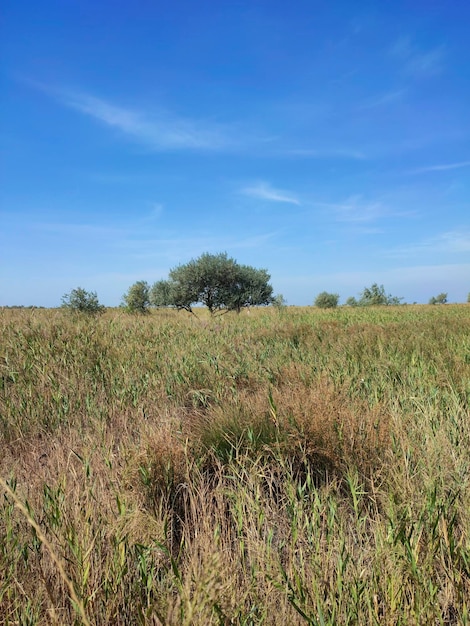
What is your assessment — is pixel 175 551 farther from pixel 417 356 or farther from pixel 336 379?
pixel 417 356

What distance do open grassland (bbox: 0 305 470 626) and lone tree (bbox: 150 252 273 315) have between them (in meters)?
25.9

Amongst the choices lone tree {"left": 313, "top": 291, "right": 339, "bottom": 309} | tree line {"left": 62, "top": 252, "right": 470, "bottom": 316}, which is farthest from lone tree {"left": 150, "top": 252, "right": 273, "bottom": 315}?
lone tree {"left": 313, "top": 291, "right": 339, "bottom": 309}

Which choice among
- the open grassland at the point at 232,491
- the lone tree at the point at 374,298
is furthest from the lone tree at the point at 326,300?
the open grassland at the point at 232,491

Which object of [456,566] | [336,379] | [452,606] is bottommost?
[452,606]

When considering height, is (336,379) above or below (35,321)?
below

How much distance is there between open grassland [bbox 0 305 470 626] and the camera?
1246mm

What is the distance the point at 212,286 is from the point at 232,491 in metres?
29.9

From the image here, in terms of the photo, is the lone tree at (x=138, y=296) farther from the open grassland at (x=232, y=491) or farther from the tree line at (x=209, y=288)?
the open grassland at (x=232, y=491)

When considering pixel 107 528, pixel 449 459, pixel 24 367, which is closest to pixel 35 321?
pixel 24 367

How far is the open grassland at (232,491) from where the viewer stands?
1.25 m

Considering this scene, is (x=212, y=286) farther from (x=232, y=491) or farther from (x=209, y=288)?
(x=232, y=491)

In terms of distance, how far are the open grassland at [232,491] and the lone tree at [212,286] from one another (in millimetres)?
25948

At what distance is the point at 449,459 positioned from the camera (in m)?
2.02

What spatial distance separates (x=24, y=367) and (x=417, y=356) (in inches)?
196
